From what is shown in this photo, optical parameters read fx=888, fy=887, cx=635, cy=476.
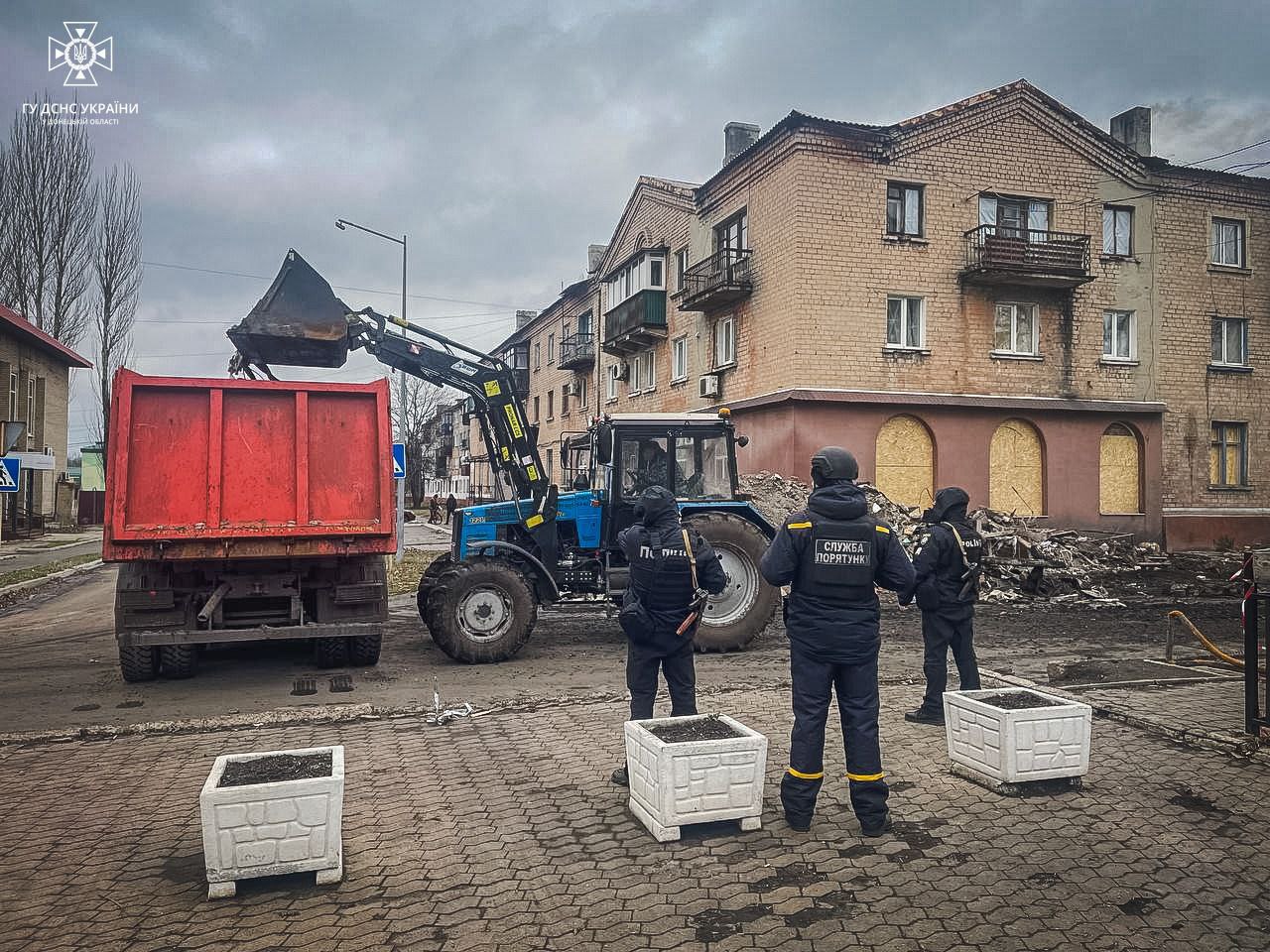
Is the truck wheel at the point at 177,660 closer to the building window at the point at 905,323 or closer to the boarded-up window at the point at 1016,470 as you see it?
the building window at the point at 905,323

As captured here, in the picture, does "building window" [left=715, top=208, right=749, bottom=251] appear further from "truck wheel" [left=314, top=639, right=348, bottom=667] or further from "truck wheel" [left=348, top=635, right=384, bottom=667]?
"truck wheel" [left=314, top=639, right=348, bottom=667]

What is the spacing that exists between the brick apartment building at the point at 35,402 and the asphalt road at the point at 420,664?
15586 mm

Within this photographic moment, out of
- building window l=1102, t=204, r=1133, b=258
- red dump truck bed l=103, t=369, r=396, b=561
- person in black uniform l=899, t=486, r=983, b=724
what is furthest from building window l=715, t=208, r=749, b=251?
person in black uniform l=899, t=486, r=983, b=724

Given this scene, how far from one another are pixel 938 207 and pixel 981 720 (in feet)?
57.1

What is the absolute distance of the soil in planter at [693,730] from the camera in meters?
4.95

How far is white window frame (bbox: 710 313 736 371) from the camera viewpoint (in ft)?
73.7

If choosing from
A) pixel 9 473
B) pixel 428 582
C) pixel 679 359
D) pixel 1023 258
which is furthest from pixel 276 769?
pixel 679 359

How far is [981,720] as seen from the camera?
18.2ft

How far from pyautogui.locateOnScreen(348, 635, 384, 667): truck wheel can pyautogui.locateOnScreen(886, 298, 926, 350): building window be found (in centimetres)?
1451

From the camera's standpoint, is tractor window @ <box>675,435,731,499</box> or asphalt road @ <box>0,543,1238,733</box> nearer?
asphalt road @ <box>0,543,1238,733</box>

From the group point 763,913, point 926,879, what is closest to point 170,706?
point 763,913

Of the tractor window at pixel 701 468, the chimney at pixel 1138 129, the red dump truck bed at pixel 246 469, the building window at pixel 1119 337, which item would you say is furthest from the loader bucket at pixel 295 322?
the chimney at pixel 1138 129

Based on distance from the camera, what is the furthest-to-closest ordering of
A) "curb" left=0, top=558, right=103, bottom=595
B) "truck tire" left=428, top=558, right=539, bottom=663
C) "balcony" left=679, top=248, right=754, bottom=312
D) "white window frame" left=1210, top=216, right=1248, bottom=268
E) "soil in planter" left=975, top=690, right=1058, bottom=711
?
"white window frame" left=1210, top=216, right=1248, bottom=268
"balcony" left=679, top=248, right=754, bottom=312
"curb" left=0, top=558, right=103, bottom=595
"truck tire" left=428, top=558, right=539, bottom=663
"soil in planter" left=975, top=690, right=1058, bottom=711

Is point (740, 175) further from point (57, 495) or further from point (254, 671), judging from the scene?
point (57, 495)
